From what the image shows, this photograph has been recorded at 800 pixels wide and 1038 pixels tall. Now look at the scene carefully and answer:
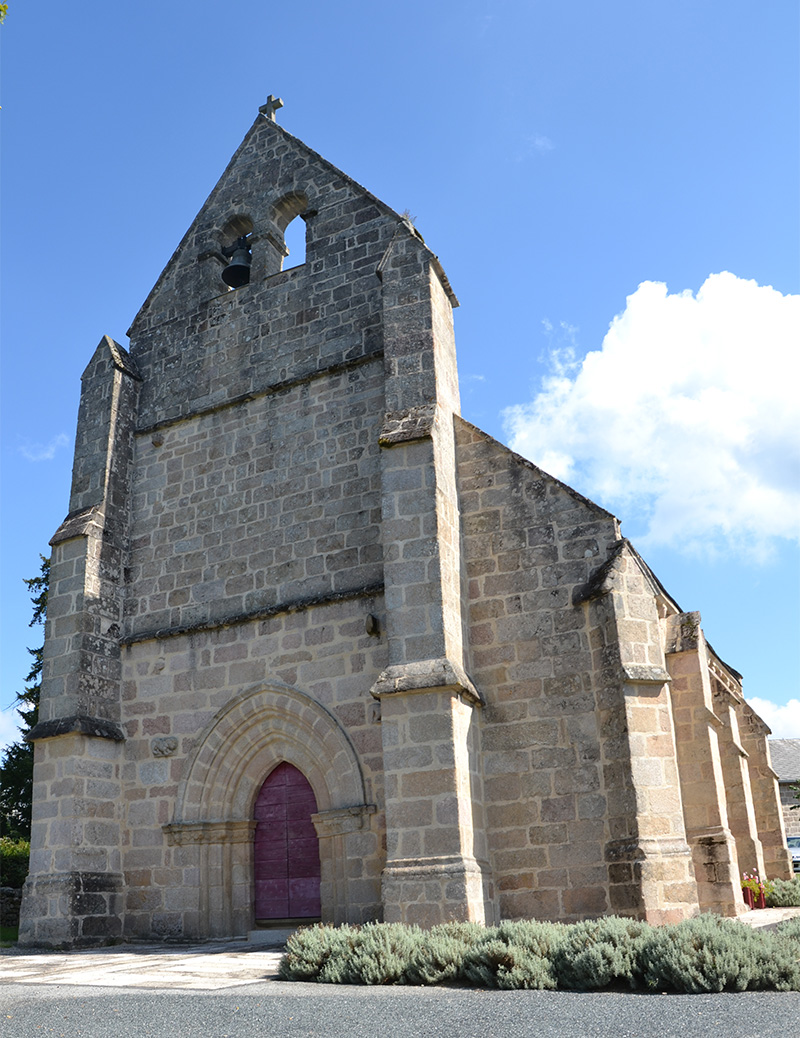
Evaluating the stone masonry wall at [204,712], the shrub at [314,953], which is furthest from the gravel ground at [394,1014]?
the stone masonry wall at [204,712]

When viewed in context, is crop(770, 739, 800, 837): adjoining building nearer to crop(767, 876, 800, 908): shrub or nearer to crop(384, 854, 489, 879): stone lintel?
crop(767, 876, 800, 908): shrub

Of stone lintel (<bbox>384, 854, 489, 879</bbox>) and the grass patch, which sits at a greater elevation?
stone lintel (<bbox>384, 854, 489, 879</bbox>)

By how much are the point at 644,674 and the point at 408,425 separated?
361cm

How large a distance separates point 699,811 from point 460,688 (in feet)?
12.1

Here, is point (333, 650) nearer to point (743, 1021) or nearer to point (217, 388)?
point (217, 388)

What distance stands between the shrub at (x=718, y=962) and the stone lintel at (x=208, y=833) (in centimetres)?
587

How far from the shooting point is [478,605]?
10.1m

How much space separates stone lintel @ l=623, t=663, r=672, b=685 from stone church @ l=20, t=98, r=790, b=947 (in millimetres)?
22

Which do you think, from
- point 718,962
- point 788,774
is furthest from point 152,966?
point 788,774

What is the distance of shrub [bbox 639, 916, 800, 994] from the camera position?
554cm

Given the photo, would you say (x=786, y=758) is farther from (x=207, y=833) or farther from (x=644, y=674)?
(x=207, y=833)

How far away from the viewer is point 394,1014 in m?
5.02

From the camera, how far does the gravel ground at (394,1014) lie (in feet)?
14.7

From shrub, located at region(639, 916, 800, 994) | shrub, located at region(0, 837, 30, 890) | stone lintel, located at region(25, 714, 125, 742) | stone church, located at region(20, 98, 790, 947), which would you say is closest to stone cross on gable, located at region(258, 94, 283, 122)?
stone church, located at region(20, 98, 790, 947)
